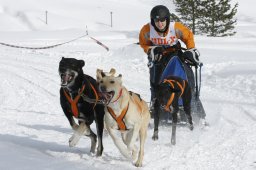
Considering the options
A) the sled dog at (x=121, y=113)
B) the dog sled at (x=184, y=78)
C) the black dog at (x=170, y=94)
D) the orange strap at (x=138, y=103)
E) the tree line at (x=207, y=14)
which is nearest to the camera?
the sled dog at (x=121, y=113)

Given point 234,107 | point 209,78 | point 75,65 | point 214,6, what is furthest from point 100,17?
point 75,65

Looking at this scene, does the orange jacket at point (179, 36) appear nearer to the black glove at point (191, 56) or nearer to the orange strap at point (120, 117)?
the black glove at point (191, 56)

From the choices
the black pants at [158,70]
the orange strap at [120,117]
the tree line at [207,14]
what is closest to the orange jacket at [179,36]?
the black pants at [158,70]

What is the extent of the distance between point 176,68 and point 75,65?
5.73ft

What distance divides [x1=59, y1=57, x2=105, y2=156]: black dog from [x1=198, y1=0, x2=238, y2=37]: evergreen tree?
28253 millimetres

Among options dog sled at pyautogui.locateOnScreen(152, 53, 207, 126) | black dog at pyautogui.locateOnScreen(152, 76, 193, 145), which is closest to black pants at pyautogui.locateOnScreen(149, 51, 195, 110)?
dog sled at pyautogui.locateOnScreen(152, 53, 207, 126)

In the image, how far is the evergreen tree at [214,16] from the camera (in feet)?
110

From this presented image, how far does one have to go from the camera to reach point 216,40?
867 inches

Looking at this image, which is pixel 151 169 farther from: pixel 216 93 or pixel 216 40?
pixel 216 40

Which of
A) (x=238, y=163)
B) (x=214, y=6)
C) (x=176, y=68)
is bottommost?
(x=238, y=163)

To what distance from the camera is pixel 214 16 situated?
111 ft

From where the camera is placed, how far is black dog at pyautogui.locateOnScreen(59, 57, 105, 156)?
18.6 feet

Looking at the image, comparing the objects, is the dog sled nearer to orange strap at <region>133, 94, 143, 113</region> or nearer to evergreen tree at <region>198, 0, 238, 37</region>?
orange strap at <region>133, 94, 143, 113</region>

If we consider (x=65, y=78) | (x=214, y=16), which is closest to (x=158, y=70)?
(x=65, y=78)
